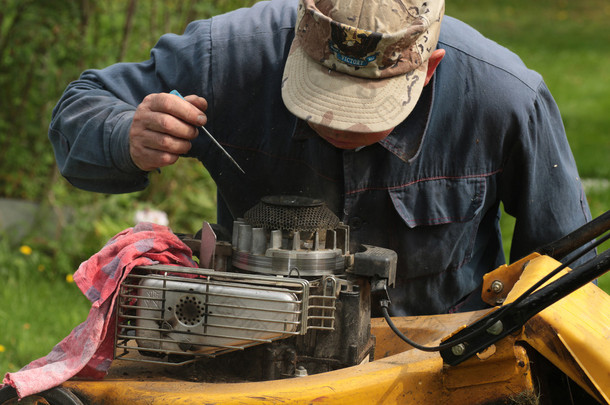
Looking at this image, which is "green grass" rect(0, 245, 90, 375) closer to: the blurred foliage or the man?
the blurred foliage

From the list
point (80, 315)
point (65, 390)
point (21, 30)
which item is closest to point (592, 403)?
point (65, 390)

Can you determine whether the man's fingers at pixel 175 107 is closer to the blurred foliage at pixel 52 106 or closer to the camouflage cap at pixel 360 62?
the camouflage cap at pixel 360 62

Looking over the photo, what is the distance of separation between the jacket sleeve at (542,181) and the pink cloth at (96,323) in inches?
45.1

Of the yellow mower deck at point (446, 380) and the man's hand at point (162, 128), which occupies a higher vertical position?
the man's hand at point (162, 128)

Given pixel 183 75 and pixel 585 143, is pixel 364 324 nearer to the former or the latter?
pixel 183 75

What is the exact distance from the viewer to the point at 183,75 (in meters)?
2.72

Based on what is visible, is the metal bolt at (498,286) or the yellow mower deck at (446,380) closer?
the yellow mower deck at (446,380)

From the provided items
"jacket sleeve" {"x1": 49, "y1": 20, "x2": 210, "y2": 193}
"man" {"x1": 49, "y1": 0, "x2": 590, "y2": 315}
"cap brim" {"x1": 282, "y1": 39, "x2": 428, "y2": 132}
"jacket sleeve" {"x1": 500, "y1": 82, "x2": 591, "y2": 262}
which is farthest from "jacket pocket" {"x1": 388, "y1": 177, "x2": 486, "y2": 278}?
"jacket sleeve" {"x1": 49, "y1": 20, "x2": 210, "y2": 193}

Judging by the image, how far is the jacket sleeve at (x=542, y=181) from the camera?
2.62 meters

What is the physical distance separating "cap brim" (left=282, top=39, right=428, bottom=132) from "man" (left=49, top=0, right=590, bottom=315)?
0.22 metres

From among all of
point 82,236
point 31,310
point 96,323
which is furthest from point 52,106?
point 96,323

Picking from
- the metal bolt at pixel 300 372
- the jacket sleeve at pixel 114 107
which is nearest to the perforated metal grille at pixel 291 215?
the metal bolt at pixel 300 372

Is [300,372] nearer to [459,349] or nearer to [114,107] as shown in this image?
[459,349]

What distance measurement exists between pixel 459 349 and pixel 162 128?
0.94 metres
